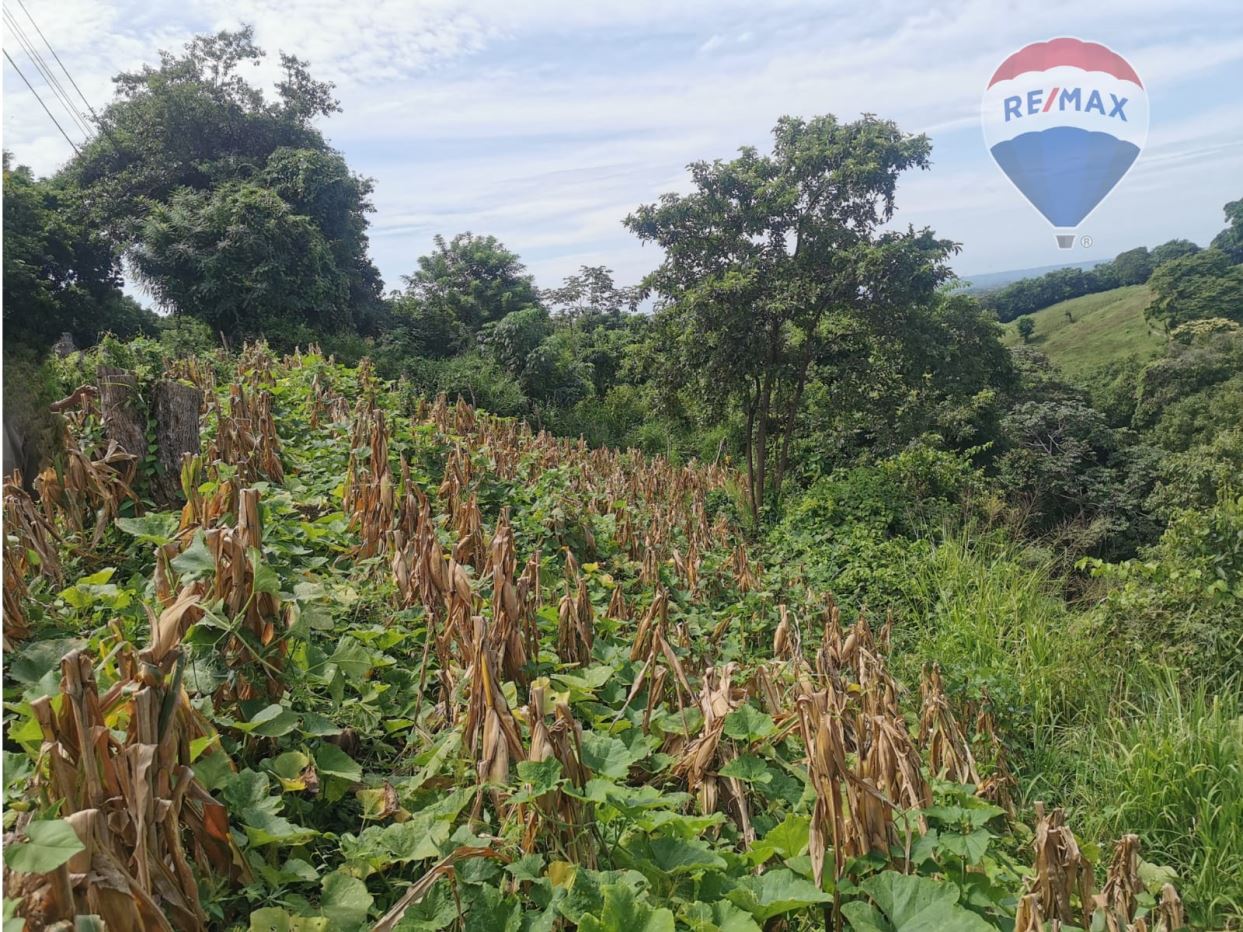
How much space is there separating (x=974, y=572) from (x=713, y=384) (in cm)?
436

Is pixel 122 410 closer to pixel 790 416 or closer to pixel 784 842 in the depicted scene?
pixel 784 842

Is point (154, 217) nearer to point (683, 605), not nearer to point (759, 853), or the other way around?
point (683, 605)

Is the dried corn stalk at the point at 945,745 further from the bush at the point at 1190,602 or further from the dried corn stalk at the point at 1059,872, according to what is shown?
the bush at the point at 1190,602

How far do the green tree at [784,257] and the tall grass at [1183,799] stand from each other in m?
5.65

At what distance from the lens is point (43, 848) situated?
71 centimetres

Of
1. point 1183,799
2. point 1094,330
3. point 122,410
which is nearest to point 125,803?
point 122,410

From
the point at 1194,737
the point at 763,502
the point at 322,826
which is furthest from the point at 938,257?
→ the point at 322,826

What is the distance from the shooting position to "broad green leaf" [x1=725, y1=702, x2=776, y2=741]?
1.31 metres

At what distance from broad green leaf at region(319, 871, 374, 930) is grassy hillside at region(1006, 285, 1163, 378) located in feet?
88.8

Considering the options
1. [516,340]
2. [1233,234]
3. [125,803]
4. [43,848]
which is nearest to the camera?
[43,848]

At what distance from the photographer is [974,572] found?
16.3ft

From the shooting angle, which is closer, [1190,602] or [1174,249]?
[1190,602]

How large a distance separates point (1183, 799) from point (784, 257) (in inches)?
263

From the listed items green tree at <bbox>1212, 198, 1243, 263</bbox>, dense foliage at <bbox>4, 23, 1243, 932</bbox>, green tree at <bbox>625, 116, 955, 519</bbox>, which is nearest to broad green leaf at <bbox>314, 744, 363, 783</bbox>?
dense foliage at <bbox>4, 23, 1243, 932</bbox>
